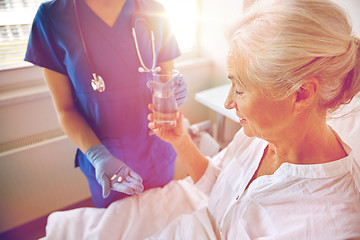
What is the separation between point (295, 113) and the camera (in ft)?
2.18

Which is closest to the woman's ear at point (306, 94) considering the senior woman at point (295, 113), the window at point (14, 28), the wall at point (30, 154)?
the senior woman at point (295, 113)

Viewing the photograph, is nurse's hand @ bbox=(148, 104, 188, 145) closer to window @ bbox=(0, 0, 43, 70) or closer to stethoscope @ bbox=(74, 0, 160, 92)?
stethoscope @ bbox=(74, 0, 160, 92)

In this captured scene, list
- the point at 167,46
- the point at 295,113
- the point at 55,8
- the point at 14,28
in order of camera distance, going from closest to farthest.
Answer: the point at 295,113 → the point at 55,8 → the point at 167,46 → the point at 14,28

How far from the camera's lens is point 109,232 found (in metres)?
0.93

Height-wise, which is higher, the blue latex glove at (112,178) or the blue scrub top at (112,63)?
the blue scrub top at (112,63)

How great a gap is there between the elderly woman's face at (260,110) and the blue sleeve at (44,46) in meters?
0.70

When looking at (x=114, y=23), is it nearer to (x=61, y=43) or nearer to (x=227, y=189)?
(x=61, y=43)

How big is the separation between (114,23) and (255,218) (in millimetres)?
937

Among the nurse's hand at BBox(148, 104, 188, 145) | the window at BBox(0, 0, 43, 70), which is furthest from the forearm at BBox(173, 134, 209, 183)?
the window at BBox(0, 0, 43, 70)

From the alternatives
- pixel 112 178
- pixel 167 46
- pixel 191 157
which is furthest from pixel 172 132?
pixel 167 46

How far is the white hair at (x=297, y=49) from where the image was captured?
547 mm

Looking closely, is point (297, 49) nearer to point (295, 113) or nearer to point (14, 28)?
point (295, 113)

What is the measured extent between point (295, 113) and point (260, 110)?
98 millimetres

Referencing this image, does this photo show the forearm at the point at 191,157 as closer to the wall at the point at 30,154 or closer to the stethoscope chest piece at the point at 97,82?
the stethoscope chest piece at the point at 97,82
